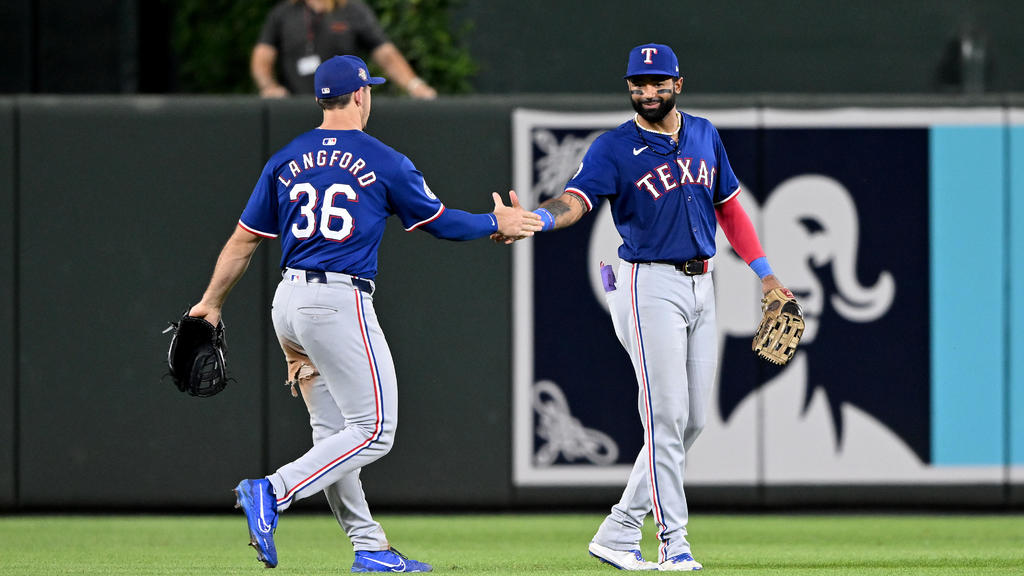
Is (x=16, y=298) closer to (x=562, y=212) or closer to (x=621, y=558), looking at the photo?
(x=562, y=212)

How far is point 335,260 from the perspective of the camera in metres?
5.31

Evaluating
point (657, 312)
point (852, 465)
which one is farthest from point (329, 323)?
point (852, 465)

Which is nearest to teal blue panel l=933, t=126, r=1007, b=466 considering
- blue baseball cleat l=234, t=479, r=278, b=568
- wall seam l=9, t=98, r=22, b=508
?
blue baseball cleat l=234, t=479, r=278, b=568

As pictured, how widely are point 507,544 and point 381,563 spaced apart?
1.57 meters

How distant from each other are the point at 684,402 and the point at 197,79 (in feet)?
19.5

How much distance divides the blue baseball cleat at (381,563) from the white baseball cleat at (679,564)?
0.87 metres

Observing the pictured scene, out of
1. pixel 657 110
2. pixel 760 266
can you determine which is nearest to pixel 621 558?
pixel 760 266

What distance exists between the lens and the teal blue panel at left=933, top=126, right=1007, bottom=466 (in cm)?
818

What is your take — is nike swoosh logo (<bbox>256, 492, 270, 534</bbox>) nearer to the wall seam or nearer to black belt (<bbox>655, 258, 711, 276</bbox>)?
black belt (<bbox>655, 258, 711, 276</bbox>)

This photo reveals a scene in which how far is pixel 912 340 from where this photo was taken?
8.26 meters

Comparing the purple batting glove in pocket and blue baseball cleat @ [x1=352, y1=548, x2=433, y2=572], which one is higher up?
the purple batting glove in pocket

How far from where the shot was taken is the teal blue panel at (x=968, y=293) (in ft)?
26.8

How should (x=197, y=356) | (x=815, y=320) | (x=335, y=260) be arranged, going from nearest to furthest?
(x=335, y=260) < (x=197, y=356) < (x=815, y=320)

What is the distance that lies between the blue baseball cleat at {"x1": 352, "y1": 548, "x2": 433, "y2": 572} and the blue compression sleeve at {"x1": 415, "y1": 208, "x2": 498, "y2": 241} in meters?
1.18
